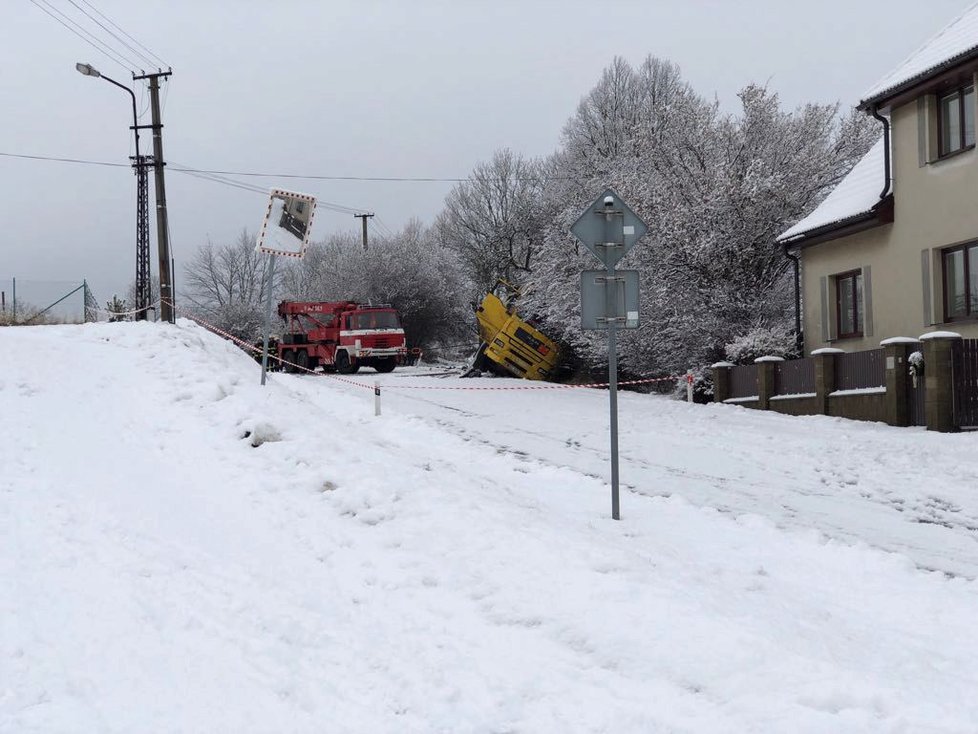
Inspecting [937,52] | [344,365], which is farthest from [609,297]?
[344,365]

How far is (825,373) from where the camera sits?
58.2 ft

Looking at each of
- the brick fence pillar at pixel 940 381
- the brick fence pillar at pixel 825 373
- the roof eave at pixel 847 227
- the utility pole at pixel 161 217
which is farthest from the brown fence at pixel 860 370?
the utility pole at pixel 161 217

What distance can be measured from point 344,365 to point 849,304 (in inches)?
776

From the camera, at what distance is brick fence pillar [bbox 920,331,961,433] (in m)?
14.5

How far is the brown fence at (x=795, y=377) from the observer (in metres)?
18.5

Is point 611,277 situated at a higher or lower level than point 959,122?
lower

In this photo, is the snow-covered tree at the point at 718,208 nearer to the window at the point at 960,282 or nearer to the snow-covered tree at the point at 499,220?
the window at the point at 960,282

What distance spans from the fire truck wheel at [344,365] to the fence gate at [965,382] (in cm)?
2361

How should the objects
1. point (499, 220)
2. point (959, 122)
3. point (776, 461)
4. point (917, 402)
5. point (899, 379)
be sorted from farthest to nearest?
point (499, 220)
point (959, 122)
point (899, 379)
point (917, 402)
point (776, 461)

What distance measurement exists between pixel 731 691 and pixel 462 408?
14.2 meters

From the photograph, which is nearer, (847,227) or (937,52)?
(937,52)

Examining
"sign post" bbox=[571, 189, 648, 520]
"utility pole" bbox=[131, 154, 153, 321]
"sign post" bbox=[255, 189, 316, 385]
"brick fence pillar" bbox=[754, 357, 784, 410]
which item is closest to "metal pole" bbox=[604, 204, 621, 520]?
"sign post" bbox=[571, 189, 648, 520]

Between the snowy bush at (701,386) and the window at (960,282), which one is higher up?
the window at (960,282)

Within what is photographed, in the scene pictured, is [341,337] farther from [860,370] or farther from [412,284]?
[860,370]
